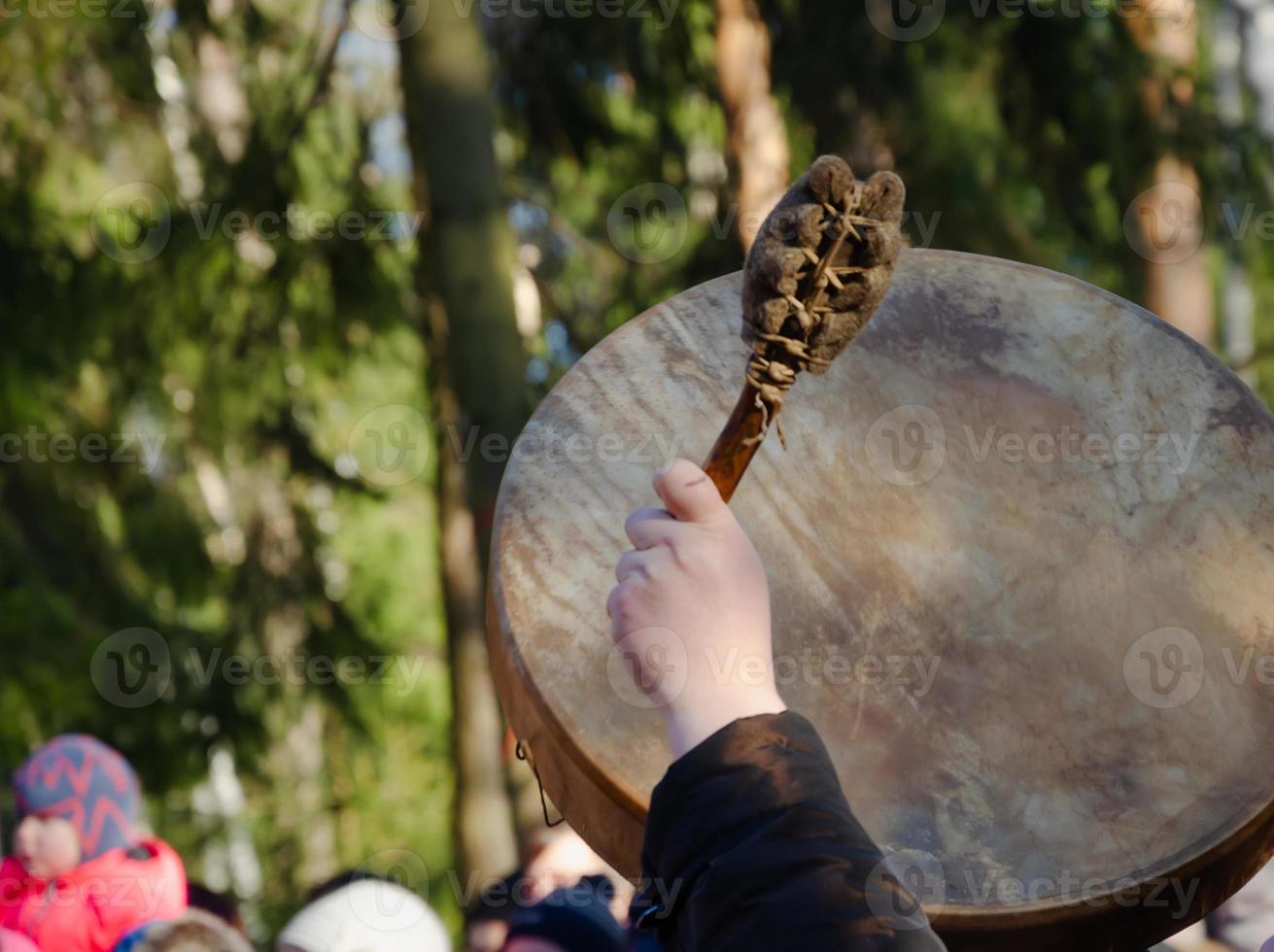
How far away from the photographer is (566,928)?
3.11m

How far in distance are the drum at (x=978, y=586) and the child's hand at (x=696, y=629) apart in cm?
38

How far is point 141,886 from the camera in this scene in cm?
315

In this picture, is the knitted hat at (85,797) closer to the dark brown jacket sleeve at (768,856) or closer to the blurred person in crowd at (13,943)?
the blurred person in crowd at (13,943)

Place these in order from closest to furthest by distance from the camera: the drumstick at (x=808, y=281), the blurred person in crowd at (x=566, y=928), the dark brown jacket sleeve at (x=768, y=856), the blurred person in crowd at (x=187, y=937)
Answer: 1. the dark brown jacket sleeve at (x=768, y=856)
2. the drumstick at (x=808, y=281)
3. the blurred person in crowd at (x=187, y=937)
4. the blurred person in crowd at (x=566, y=928)

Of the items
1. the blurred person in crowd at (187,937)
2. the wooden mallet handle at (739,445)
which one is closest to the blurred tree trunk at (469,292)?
the blurred person in crowd at (187,937)

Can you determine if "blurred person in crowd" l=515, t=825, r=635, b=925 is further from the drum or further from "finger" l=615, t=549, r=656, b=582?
"finger" l=615, t=549, r=656, b=582

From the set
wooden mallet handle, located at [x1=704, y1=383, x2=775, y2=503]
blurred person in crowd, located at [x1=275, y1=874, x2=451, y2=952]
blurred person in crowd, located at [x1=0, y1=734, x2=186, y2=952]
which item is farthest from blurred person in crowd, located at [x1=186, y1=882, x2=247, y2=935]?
wooden mallet handle, located at [x1=704, y1=383, x2=775, y2=503]

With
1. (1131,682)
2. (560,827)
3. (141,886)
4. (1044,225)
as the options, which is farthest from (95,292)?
(1131,682)

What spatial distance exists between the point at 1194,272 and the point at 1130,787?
6.21 m

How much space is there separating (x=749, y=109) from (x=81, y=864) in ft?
14.3

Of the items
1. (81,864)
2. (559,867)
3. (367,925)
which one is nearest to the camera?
(81,864)

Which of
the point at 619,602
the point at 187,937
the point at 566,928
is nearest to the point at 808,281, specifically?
the point at 619,602

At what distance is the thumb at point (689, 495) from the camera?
1260 mm

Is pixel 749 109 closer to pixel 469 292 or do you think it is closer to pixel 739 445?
pixel 469 292
